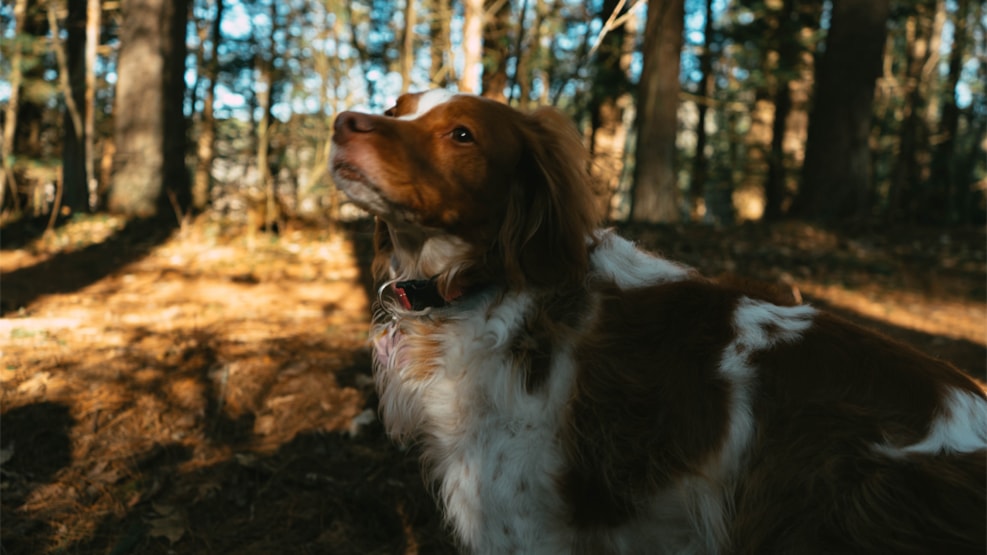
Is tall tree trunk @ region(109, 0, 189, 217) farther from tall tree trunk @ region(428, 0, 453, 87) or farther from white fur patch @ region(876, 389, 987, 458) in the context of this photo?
white fur patch @ region(876, 389, 987, 458)

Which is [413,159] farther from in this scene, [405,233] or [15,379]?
[15,379]

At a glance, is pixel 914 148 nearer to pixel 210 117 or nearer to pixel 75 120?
pixel 75 120

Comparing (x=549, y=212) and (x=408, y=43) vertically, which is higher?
(x=408, y=43)

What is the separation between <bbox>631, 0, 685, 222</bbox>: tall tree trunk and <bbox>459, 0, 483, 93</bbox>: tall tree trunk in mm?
6041

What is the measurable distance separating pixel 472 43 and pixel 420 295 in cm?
366

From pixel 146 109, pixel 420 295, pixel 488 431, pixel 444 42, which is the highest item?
pixel 444 42

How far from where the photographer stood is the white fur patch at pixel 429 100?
2648 mm

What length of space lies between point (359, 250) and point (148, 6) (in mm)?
5304

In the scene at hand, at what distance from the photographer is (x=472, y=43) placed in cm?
589

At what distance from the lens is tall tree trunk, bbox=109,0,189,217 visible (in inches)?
425

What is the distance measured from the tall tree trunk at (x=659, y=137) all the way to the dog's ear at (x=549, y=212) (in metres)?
8.93

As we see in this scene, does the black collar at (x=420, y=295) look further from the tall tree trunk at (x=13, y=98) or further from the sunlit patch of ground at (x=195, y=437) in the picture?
the tall tree trunk at (x=13, y=98)

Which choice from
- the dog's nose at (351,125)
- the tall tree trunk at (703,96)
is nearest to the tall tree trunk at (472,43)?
the dog's nose at (351,125)

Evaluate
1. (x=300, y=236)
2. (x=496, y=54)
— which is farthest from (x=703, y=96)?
(x=496, y=54)
